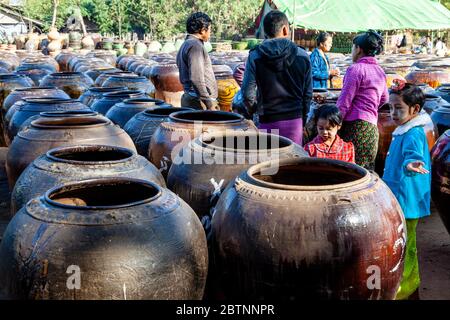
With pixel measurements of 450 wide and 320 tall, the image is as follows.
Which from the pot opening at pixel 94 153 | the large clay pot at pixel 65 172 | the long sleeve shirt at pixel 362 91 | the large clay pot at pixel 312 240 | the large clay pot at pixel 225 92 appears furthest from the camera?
the large clay pot at pixel 225 92

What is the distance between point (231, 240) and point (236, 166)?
2.26 feet

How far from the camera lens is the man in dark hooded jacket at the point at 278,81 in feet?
13.6

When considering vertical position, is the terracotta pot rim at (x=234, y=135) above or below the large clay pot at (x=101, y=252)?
above

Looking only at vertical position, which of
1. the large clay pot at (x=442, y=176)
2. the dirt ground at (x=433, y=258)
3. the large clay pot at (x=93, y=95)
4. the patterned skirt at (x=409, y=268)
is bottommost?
the dirt ground at (x=433, y=258)

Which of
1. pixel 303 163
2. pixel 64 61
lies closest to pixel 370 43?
pixel 303 163

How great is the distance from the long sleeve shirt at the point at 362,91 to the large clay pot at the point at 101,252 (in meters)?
2.25

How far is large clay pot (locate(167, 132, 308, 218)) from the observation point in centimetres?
327

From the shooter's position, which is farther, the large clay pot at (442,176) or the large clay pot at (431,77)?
the large clay pot at (431,77)

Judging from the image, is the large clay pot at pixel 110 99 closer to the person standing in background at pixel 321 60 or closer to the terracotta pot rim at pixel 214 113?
the terracotta pot rim at pixel 214 113

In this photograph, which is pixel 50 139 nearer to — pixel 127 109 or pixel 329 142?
pixel 127 109

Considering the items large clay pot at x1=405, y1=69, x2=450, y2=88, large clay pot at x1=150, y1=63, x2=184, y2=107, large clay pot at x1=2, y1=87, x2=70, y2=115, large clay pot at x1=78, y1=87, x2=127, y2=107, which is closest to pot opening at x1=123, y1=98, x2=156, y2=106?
large clay pot at x1=78, y1=87, x2=127, y2=107

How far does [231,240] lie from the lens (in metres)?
2.67

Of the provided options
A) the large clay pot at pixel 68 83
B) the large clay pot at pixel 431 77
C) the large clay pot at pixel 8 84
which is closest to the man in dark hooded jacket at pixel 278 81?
the large clay pot at pixel 68 83

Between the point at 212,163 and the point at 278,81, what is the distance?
1194 millimetres
